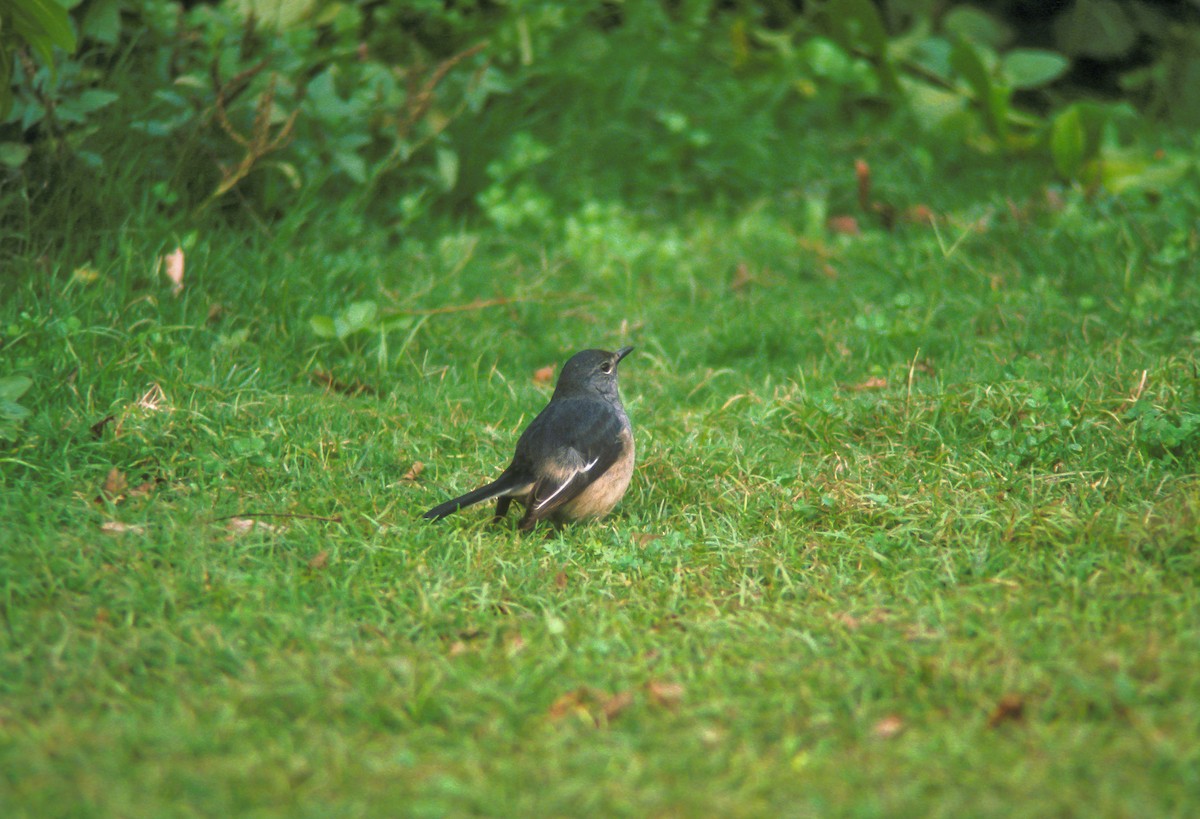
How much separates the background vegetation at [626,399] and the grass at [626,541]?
0.06ft

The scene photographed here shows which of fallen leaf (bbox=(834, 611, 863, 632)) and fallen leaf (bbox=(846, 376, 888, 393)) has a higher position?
fallen leaf (bbox=(834, 611, 863, 632))

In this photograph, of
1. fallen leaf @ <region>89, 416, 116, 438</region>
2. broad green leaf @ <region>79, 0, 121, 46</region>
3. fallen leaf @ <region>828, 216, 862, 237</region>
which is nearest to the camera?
fallen leaf @ <region>89, 416, 116, 438</region>

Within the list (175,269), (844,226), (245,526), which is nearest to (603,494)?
(245,526)

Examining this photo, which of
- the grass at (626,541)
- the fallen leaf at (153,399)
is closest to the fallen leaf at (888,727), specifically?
the grass at (626,541)

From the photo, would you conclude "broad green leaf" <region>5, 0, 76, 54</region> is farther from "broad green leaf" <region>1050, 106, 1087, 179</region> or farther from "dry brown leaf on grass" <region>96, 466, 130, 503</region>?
"broad green leaf" <region>1050, 106, 1087, 179</region>

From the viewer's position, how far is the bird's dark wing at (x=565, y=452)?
4277mm

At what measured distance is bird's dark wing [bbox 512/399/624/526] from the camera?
14.0 feet

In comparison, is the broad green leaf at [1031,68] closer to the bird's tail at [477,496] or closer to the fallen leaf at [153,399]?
the bird's tail at [477,496]

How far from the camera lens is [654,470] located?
4.73 meters

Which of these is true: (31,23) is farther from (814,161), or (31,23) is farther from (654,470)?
(814,161)

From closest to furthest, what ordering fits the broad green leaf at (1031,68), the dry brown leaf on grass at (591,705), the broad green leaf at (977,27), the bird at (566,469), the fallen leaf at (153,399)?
1. the dry brown leaf on grass at (591,705)
2. the bird at (566,469)
3. the fallen leaf at (153,399)
4. the broad green leaf at (1031,68)
5. the broad green leaf at (977,27)

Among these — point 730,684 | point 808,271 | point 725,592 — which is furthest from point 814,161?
point 730,684

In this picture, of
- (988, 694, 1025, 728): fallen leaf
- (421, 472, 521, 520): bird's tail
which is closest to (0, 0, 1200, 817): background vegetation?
(988, 694, 1025, 728): fallen leaf

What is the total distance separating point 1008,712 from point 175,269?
411 cm
